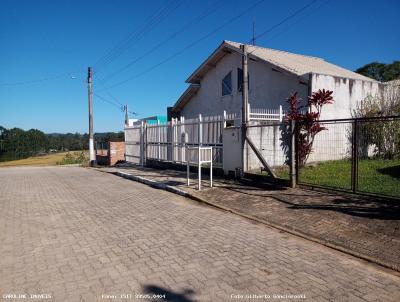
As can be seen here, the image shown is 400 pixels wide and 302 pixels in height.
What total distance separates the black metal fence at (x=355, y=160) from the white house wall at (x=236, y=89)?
300 centimetres

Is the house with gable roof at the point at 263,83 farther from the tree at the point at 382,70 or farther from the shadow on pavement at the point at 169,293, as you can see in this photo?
the tree at the point at 382,70

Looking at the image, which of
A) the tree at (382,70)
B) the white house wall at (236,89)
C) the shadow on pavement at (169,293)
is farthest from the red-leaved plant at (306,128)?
the tree at (382,70)

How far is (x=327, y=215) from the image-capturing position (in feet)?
22.1

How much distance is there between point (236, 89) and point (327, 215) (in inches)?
531

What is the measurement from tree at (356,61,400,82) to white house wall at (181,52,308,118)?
989 inches

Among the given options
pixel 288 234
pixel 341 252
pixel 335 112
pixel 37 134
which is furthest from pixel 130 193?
pixel 37 134

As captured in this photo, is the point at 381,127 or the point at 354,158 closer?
the point at 354,158

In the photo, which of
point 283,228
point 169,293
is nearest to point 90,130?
Result: point 283,228

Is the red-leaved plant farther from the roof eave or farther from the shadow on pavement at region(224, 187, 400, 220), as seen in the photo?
the roof eave

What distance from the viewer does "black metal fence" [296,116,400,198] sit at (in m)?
8.59

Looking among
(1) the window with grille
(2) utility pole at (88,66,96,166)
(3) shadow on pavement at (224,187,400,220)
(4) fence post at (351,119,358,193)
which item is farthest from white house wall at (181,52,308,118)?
(3) shadow on pavement at (224,187,400,220)

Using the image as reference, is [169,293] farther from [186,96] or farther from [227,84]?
[186,96]

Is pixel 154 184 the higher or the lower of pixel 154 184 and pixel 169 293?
the higher

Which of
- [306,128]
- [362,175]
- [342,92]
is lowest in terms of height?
[362,175]
